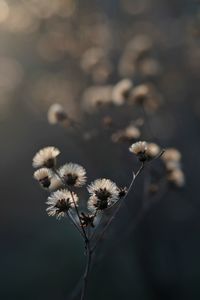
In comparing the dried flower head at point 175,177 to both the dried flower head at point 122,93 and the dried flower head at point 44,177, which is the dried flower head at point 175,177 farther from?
the dried flower head at point 44,177

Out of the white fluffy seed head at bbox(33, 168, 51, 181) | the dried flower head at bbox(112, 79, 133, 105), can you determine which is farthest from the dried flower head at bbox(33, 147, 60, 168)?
the dried flower head at bbox(112, 79, 133, 105)

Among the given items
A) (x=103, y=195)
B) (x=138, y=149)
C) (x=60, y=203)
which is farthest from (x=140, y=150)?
(x=60, y=203)

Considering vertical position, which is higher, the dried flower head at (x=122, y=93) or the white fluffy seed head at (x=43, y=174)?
the dried flower head at (x=122, y=93)

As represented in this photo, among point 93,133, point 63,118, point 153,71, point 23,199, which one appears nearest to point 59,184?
point 63,118

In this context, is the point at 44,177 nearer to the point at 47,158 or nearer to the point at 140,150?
the point at 47,158

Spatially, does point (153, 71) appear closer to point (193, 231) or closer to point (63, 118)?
point (63, 118)

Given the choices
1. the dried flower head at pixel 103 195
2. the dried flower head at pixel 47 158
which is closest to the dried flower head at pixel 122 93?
the dried flower head at pixel 47 158
